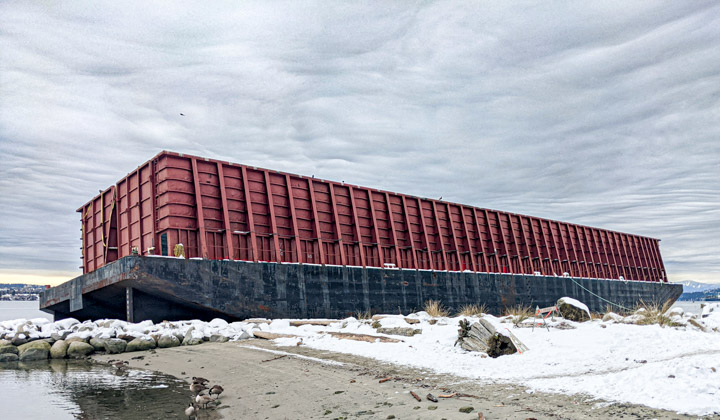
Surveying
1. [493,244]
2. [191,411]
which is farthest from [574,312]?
[493,244]

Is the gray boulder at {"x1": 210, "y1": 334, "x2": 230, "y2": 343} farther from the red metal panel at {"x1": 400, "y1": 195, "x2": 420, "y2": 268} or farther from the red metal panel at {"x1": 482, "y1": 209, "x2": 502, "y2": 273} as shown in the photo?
the red metal panel at {"x1": 482, "y1": 209, "x2": 502, "y2": 273}

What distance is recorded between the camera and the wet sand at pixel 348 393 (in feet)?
18.0

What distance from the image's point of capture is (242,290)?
1808 centimetres

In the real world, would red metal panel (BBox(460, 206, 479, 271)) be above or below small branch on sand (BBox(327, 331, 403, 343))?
above

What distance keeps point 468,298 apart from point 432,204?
5.57 meters

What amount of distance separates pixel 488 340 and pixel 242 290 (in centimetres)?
1093

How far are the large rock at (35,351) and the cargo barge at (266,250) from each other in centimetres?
286

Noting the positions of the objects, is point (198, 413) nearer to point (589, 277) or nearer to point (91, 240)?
point (91, 240)

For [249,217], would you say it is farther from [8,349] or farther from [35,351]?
[8,349]

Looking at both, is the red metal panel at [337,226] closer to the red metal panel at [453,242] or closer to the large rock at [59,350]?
the red metal panel at [453,242]

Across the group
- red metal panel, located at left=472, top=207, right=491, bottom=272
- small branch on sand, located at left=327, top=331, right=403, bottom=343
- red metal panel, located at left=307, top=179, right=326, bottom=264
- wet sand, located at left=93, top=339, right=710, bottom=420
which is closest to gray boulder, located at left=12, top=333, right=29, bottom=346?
wet sand, located at left=93, top=339, right=710, bottom=420

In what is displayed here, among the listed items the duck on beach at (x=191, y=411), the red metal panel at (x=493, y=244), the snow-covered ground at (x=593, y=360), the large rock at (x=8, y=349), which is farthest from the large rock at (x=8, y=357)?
the red metal panel at (x=493, y=244)

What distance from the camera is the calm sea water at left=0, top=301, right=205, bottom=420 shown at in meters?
7.62

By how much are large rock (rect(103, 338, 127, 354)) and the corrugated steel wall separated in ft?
11.8
